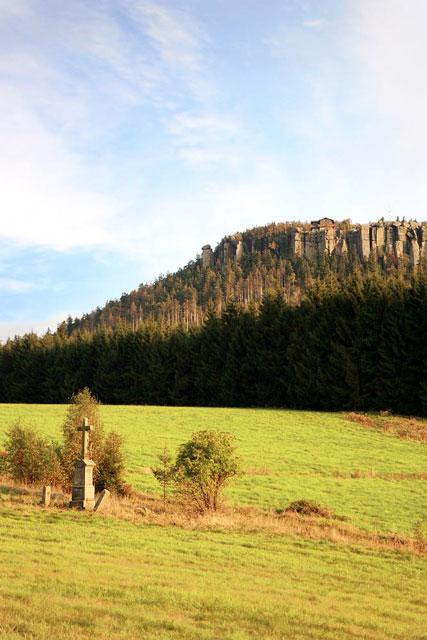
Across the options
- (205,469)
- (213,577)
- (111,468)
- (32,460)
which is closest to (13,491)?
(32,460)

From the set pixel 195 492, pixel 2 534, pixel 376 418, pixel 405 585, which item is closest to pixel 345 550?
pixel 405 585

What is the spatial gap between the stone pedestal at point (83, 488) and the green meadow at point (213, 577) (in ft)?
3.22

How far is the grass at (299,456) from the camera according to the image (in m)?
30.5

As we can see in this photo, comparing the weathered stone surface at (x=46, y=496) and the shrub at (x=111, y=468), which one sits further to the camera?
the shrub at (x=111, y=468)

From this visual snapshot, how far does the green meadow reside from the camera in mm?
10703

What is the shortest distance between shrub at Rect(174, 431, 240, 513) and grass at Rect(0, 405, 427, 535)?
324 cm

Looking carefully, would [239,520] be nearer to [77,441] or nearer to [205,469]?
[205,469]

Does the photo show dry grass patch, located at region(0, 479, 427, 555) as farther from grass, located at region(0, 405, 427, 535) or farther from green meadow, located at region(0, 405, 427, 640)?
grass, located at region(0, 405, 427, 535)

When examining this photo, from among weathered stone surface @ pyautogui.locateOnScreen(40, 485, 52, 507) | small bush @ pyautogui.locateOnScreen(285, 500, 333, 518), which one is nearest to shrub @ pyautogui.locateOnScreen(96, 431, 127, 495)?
weathered stone surface @ pyautogui.locateOnScreen(40, 485, 52, 507)

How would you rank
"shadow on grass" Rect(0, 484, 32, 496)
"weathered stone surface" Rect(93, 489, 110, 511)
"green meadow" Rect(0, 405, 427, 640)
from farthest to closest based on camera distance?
"shadow on grass" Rect(0, 484, 32, 496) → "weathered stone surface" Rect(93, 489, 110, 511) → "green meadow" Rect(0, 405, 427, 640)

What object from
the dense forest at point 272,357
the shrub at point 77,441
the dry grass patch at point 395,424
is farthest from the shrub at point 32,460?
the dense forest at point 272,357

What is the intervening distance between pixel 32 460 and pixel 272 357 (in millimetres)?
50977

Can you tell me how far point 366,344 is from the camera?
229ft

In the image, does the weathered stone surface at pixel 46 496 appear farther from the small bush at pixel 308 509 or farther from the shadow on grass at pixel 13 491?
the small bush at pixel 308 509
